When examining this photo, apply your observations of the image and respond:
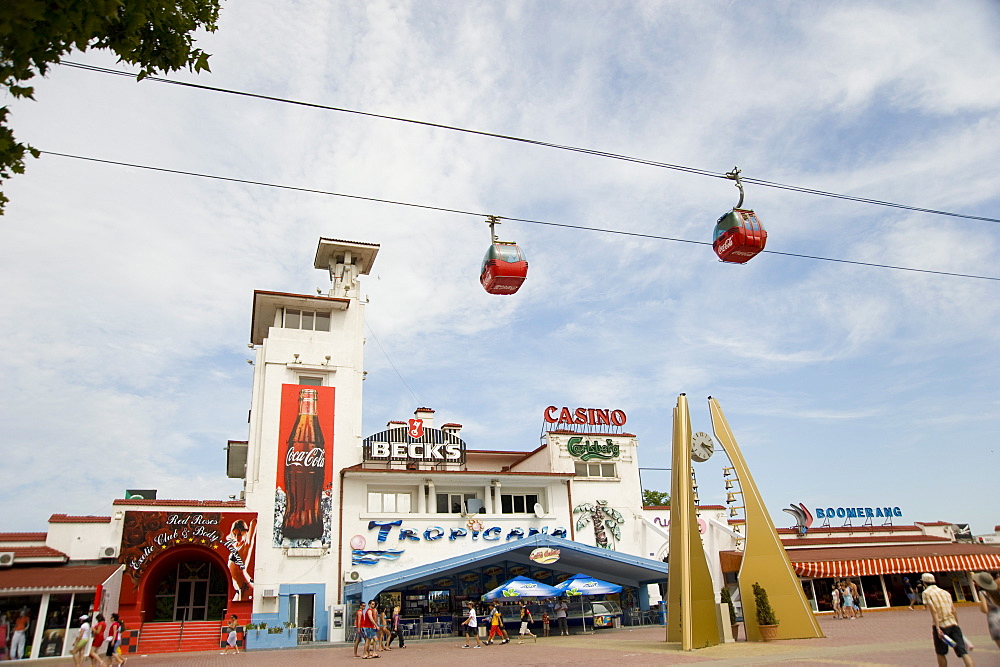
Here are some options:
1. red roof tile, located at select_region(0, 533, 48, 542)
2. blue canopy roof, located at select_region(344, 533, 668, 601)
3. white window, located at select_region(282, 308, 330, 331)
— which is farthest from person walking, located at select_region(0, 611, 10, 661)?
white window, located at select_region(282, 308, 330, 331)

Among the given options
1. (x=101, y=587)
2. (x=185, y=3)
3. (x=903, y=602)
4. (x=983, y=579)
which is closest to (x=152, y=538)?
(x=101, y=587)

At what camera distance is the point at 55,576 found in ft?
75.5

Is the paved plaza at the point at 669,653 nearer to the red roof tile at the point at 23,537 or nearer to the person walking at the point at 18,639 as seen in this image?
the person walking at the point at 18,639

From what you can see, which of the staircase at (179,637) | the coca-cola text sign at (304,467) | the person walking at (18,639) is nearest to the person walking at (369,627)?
the staircase at (179,637)

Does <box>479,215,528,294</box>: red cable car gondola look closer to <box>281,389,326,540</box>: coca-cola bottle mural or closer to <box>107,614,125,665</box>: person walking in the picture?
<box>107,614,125,665</box>: person walking

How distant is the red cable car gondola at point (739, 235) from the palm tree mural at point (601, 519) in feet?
71.8

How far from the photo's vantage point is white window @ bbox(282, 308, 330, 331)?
108 feet

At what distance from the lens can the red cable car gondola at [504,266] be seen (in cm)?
1414

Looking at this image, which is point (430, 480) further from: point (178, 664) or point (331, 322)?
point (178, 664)

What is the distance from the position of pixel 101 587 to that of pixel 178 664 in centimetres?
542

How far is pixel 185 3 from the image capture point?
6.34 meters

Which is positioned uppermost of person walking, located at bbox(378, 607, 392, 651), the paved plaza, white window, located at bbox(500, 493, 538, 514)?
white window, located at bbox(500, 493, 538, 514)

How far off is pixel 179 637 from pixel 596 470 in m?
19.9

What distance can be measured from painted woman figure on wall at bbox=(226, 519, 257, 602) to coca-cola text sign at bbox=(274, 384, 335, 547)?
42.2 inches
